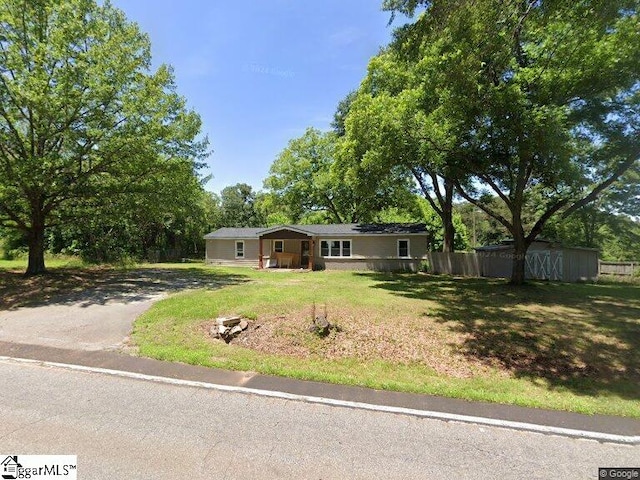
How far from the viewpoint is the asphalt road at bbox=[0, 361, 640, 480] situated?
9.95 ft

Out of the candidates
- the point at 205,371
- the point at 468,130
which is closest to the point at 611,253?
the point at 468,130

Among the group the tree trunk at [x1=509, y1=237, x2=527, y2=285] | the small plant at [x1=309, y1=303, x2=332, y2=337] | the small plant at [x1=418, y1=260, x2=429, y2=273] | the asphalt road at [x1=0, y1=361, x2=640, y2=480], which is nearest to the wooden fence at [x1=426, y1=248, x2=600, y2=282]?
the small plant at [x1=418, y1=260, x2=429, y2=273]

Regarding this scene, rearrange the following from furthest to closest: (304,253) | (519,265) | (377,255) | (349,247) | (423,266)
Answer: (304,253)
(349,247)
(377,255)
(423,266)
(519,265)

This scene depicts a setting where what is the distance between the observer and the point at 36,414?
3.89m

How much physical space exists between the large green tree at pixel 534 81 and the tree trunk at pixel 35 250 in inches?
620

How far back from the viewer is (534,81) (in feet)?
34.7

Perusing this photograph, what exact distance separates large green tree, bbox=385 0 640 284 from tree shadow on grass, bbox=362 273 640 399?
14.8 feet

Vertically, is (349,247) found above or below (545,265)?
above

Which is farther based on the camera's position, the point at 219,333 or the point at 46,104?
the point at 46,104

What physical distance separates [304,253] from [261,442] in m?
22.0

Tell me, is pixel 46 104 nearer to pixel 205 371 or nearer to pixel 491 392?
pixel 205 371

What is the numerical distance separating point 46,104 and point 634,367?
1729cm

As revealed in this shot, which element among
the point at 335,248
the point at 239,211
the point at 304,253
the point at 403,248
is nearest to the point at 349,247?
the point at 335,248

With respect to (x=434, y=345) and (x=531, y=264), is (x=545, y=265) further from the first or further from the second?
(x=434, y=345)
